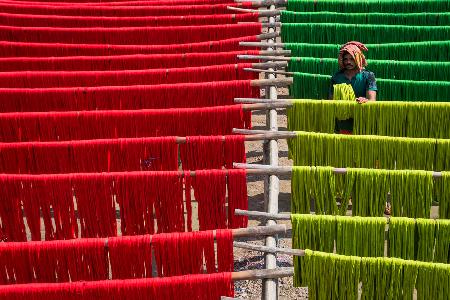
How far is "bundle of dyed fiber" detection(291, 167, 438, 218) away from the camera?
16.2 feet

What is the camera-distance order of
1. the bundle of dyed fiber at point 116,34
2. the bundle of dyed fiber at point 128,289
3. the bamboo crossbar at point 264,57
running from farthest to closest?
the bundle of dyed fiber at point 116,34
the bamboo crossbar at point 264,57
the bundle of dyed fiber at point 128,289

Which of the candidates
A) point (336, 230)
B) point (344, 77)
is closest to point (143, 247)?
point (336, 230)

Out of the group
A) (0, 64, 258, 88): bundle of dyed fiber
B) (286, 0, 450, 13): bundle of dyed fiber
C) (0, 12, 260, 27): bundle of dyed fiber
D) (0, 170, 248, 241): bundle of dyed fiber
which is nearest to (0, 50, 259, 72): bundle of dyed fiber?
(0, 64, 258, 88): bundle of dyed fiber

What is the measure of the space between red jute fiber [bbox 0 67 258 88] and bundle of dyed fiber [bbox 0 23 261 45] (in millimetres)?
1463

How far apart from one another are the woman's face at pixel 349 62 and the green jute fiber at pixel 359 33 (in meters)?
1.66

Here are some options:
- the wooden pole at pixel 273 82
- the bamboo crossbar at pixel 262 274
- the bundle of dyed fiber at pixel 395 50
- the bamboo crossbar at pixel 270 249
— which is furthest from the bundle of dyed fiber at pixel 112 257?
the bundle of dyed fiber at pixel 395 50

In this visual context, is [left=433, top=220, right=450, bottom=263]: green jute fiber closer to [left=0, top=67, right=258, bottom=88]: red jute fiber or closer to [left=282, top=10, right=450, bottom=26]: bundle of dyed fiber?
[left=0, top=67, right=258, bottom=88]: red jute fiber

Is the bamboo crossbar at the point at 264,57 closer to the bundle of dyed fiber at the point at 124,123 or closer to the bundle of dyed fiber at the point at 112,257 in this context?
the bundle of dyed fiber at the point at 124,123

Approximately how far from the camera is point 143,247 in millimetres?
4363

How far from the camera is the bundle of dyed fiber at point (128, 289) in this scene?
3996 millimetres

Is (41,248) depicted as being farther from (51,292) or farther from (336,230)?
(336,230)

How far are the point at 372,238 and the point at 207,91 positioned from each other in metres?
2.79

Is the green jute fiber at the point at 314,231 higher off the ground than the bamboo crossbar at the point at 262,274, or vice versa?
the green jute fiber at the point at 314,231

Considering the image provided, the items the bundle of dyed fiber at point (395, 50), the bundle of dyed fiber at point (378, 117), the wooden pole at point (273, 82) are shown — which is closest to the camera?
the bundle of dyed fiber at point (378, 117)
